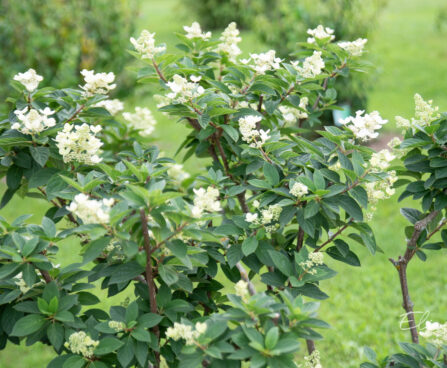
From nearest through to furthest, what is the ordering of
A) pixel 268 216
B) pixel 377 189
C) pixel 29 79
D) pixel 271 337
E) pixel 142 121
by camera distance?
1. pixel 271 337
2. pixel 268 216
3. pixel 377 189
4. pixel 29 79
5. pixel 142 121

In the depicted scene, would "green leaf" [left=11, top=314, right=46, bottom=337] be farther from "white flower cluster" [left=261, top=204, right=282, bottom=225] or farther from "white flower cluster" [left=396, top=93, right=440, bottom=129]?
"white flower cluster" [left=396, top=93, right=440, bottom=129]

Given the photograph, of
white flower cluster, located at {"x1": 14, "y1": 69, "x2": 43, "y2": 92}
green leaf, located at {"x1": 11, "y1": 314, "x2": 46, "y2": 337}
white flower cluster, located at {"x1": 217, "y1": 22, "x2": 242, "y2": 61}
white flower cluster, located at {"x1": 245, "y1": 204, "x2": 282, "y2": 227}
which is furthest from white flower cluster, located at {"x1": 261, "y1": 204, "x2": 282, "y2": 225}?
white flower cluster, located at {"x1": 14, "y1": 69, "x2": 43, "y2": 92}

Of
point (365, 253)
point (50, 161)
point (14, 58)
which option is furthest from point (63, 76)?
point (50, 161)

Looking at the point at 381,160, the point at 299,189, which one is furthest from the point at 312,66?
the point at 299,189

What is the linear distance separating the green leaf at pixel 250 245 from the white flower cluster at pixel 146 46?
72cm

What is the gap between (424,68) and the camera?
8.59 m

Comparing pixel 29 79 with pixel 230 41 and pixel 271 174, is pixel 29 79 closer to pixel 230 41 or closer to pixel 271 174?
pixel 230 41

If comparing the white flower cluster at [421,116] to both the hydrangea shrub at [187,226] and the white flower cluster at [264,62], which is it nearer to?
the hydrangea shrub at [187,226]

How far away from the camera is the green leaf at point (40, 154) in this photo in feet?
5.61

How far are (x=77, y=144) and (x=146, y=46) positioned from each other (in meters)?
0.44

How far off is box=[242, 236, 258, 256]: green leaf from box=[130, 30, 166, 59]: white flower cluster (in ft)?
2.38

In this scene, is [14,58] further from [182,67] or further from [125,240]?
[125,240]

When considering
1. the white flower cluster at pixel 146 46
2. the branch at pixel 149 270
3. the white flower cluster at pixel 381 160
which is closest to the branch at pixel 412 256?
the white flower cluster at pixel 381 160

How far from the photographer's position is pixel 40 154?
5.67 feet
